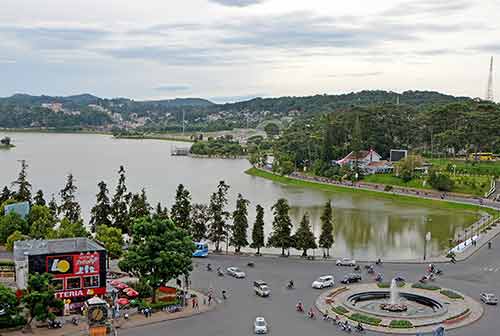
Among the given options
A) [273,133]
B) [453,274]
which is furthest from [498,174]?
[273,133]

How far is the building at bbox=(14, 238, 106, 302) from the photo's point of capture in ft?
81.3

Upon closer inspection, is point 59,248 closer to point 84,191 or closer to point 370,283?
point 370,283

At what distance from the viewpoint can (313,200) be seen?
6222cm

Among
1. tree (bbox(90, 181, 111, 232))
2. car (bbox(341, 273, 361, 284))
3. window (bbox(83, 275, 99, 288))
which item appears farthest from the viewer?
tree (bbox(90, 181, 111, 232))

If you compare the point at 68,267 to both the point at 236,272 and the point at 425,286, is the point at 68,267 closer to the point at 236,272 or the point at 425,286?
the point at 236,272

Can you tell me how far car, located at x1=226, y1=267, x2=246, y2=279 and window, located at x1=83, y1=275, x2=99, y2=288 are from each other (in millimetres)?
7482

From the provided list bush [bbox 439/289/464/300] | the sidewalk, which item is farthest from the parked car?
bush [bbox 439/289/464/300]

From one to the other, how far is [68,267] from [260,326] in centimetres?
844

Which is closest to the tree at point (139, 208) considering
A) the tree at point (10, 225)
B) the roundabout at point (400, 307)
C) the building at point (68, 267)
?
the tree at point (10, 225)

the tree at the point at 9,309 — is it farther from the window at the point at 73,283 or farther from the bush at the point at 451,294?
the bush at the point at 451,294

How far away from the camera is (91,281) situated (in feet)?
84.2

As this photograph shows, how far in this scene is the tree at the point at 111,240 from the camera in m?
32.8

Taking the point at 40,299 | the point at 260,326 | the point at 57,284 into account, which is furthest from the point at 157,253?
the point at 260,326

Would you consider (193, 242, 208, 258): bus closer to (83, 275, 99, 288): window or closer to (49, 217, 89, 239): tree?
(49, 217, 89, 239): tree
